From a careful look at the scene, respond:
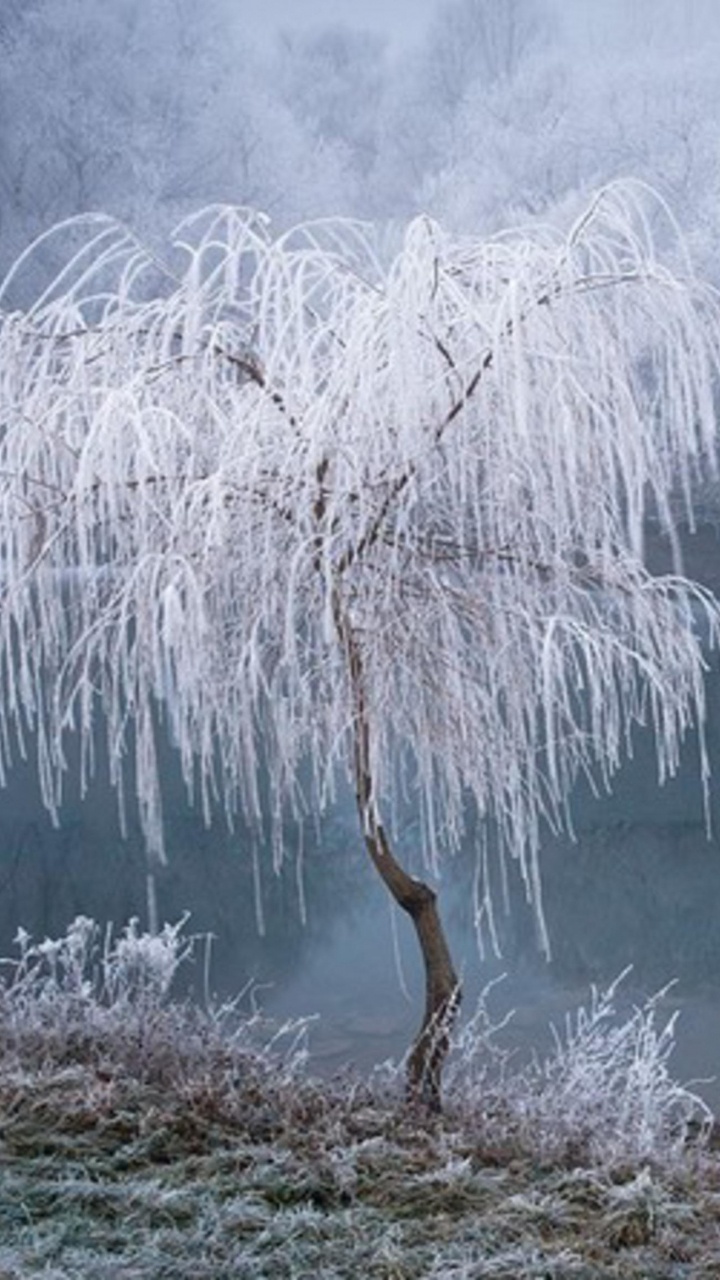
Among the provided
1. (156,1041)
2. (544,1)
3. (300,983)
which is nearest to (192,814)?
(300,983)

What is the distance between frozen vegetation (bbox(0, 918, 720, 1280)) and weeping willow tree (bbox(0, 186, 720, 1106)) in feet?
0.63

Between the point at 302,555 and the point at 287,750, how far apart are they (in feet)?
0.90

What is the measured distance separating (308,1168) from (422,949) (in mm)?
421

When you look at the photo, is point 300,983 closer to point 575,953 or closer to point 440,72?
point 575,953

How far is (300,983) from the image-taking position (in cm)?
407

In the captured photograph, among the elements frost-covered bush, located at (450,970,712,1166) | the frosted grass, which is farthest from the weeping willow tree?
frost-covered bush, located at (450,970,712,1166)

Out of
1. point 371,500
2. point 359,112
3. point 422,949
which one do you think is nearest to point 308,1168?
point 422,949

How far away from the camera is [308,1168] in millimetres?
1727

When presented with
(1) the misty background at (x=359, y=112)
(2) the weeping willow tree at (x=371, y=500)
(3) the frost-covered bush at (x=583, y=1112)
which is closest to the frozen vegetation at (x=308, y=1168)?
(3) the frost-covered bush at (x=583, y=1112)

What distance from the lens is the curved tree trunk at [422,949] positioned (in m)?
2.05

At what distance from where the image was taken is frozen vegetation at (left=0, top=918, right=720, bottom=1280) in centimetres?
151

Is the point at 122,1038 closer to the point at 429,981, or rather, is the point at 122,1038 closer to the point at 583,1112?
the point at 429,981

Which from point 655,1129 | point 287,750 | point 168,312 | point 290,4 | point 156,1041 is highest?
point 290,4

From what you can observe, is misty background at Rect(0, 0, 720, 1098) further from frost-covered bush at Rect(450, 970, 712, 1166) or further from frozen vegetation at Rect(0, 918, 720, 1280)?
frozen vegetation at Rect(0, 918, 720, 1280)
